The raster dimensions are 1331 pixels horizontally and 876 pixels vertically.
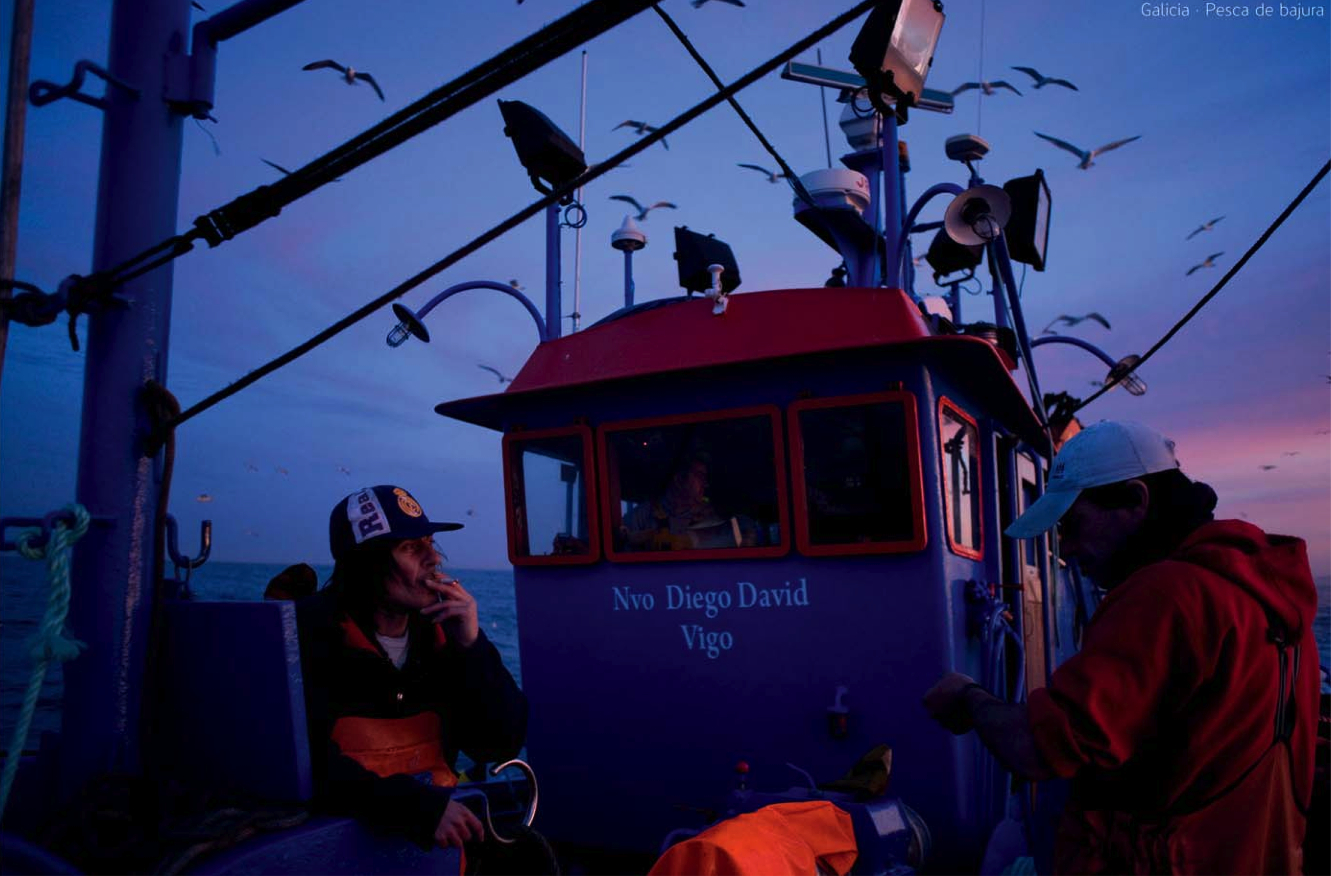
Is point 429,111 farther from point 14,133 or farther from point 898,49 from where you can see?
point 898,49

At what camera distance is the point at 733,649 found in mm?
5703

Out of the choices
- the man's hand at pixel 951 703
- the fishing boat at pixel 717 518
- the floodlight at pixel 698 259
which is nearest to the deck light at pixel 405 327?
the fishing boat at pixel 717 518

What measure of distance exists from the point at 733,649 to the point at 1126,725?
12.0ft

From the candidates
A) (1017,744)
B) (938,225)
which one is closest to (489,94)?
(1017,744)

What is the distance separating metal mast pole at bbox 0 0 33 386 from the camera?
2088mm

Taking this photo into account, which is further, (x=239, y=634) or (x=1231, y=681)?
(x=239, y=634)

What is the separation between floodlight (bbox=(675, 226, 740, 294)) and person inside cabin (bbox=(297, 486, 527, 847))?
181 inches

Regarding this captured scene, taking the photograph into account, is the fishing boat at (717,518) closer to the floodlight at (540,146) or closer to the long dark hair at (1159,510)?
the floodlight at (540,146)

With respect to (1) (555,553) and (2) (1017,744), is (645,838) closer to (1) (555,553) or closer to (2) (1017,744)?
(1) (555,553)

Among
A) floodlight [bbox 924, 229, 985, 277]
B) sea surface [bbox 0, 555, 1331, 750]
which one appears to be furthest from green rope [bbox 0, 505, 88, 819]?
floodlight [bbox 924, 229, 985, 277]

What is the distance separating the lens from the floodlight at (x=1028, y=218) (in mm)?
7781

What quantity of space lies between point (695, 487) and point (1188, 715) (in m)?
3.88

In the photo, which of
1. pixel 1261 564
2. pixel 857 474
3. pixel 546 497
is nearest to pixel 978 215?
pixel 857 474

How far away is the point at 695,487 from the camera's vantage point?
5.93 m
